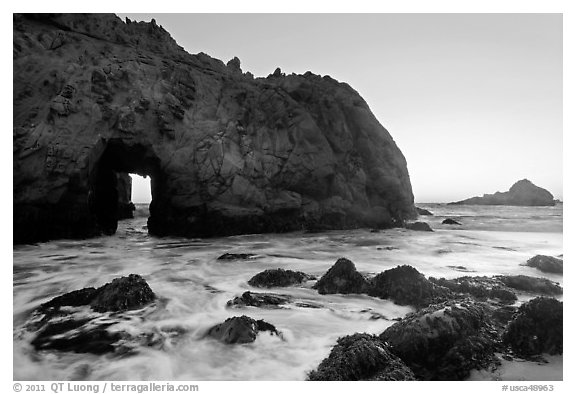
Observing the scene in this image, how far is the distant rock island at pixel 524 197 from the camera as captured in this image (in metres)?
61.3

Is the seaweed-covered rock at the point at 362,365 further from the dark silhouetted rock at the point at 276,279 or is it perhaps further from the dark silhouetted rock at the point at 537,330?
the dark silhouetted rock at the point at 276,279

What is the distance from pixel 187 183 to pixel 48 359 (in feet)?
41.1

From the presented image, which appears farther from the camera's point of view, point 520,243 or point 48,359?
point 520,243

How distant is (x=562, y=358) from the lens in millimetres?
4145

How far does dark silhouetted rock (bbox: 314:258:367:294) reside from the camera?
21.6ft

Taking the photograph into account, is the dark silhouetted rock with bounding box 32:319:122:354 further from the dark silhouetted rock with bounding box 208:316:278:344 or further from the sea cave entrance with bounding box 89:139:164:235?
the sea cave entrance with bounding box 89:139:164:235

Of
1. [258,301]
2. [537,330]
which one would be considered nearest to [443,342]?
[537,330]

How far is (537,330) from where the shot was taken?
4375 mm

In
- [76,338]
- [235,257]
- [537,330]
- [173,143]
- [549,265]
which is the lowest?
[76,338]

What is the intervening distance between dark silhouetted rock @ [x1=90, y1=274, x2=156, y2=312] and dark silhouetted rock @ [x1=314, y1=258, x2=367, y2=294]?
3343 millimetres

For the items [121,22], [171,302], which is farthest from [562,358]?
[121,22]

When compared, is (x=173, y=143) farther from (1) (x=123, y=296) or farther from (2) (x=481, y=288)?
(2) (x=481, y=288)

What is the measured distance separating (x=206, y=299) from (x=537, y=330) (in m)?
5.29
